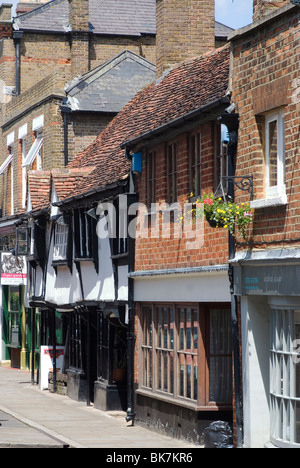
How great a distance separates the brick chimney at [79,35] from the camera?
33.6 m

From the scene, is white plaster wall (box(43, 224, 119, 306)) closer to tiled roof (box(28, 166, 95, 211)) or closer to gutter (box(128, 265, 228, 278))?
gutter (box(128, 265, 228, 278))

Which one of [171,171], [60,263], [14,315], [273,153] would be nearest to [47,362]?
[60,263]

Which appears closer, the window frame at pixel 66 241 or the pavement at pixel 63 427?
the pavement at pixel 63 427

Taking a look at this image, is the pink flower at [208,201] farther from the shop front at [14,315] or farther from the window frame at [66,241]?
the shop front at [14,315]

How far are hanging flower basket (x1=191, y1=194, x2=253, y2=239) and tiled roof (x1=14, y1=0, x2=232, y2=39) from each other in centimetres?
2134

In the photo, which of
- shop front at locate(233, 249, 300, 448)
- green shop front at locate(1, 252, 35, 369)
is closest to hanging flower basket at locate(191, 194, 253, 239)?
shop front at locate(233, 249, 300, 448)

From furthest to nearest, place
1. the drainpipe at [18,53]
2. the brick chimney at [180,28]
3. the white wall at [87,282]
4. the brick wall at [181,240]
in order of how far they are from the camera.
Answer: the drainpipe at [18,53]
the brick chimney at [180,28]
the white wall at [87,282]
the brick wall at [181,240]

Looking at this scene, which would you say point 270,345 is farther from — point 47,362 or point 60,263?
point 47,362

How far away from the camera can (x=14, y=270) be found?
35.1 meters

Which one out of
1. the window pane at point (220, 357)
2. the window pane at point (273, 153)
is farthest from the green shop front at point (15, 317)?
the window pane at point (273, 153)

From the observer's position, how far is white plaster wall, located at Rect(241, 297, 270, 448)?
14.6m

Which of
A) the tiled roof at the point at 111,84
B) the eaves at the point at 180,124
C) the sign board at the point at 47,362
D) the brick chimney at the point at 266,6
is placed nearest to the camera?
the brick chimney at the point at 266,6

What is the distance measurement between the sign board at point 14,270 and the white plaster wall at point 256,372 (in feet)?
68.2

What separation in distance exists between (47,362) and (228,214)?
49.7 ft
